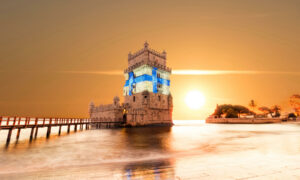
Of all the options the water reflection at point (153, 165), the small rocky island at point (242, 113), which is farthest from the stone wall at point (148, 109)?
the small rocky island at point (242, 113)

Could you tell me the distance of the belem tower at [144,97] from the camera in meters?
47.8

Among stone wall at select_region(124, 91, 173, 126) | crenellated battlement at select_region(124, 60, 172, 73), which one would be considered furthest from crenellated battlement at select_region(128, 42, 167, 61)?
stone wall at select_region(124, 91, 173, 126)

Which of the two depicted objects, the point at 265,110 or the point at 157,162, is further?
the point at 265,110

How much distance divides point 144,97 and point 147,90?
2.36 meters

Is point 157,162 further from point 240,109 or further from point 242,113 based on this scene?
point 242,113

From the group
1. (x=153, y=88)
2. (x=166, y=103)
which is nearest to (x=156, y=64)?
(x=153, y=88)

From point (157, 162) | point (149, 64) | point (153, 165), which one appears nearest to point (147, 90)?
point (149, 64)

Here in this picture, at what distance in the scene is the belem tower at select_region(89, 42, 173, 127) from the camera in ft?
157

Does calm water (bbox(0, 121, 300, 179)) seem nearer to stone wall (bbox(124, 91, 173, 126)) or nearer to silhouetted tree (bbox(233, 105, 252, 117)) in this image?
stone wall (bbox(124, 91, 173, 126))

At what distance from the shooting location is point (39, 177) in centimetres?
561

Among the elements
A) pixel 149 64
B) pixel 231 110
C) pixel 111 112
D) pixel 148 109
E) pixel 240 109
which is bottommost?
pixel 111 112

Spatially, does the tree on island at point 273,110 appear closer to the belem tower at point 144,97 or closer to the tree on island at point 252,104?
the tree on island at point 252,104

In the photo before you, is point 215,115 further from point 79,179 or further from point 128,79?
point 79,179

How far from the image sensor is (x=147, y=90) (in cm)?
4906
